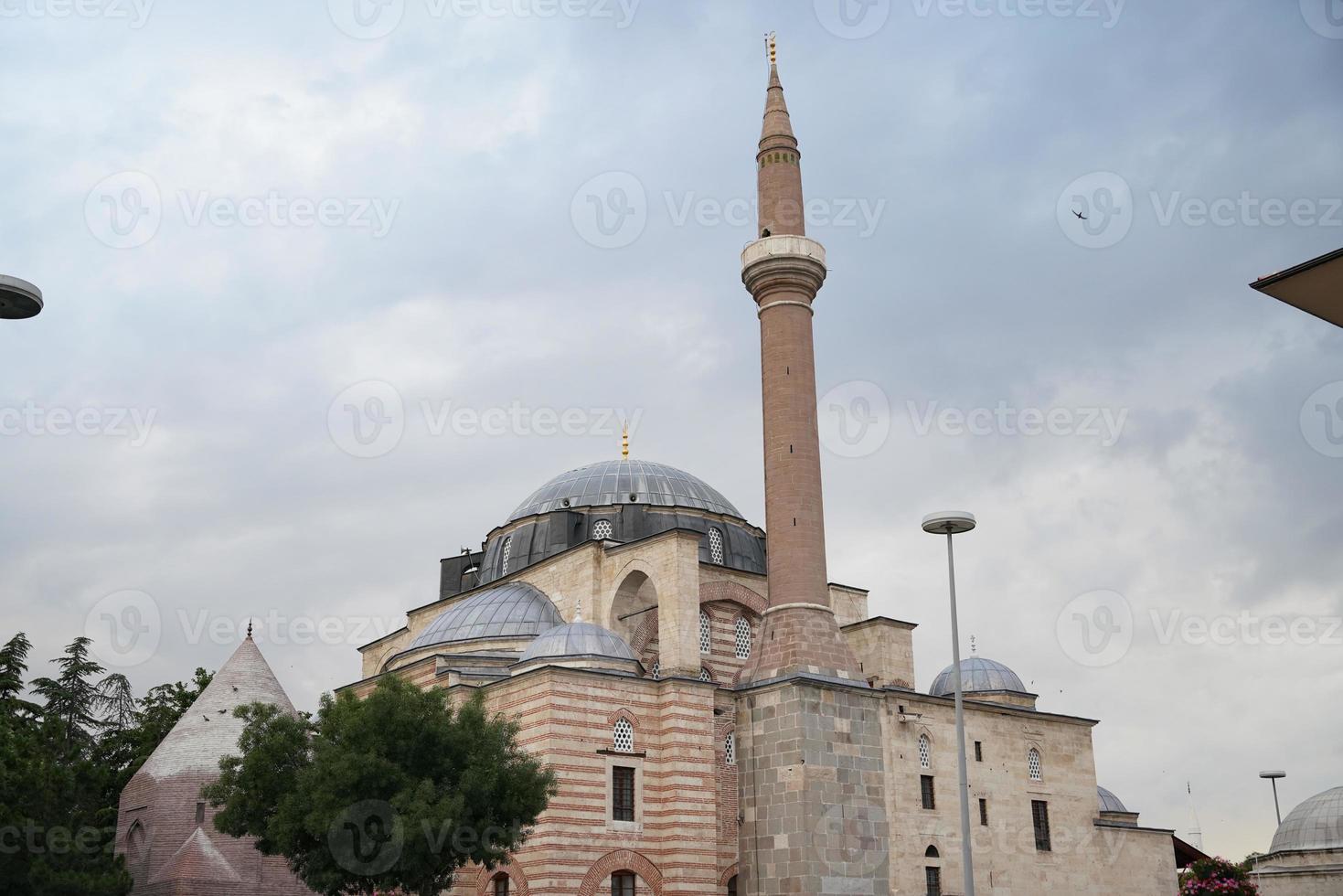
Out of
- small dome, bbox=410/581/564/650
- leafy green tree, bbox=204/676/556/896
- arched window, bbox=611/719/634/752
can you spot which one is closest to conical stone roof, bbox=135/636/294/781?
small dome, bbox=410/581/564/650

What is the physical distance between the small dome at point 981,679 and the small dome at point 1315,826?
699 cm

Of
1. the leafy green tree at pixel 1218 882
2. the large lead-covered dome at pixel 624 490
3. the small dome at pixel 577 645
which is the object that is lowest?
the leafy green tree at pixel 1218 882

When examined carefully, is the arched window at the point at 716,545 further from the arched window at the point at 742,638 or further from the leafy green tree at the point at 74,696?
the leafy green tree at the point at 74,696

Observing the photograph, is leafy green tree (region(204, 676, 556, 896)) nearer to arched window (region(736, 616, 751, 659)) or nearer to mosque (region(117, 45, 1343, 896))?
mosque (region(117, 45, 1343, 896))

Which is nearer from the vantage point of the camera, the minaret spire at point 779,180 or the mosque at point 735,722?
the mosque at point 735,722

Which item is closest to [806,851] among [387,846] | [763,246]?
[387,846]

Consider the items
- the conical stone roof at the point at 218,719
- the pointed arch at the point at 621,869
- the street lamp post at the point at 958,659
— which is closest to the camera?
the street lamp post at the point at 958,659

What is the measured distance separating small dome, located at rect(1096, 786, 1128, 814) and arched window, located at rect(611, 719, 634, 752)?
706 inches

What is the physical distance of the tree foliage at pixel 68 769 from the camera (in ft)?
58.0

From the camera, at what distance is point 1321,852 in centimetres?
2923

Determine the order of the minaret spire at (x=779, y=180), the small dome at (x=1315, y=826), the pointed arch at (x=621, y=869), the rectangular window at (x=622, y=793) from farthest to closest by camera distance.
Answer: the small dome at (x=1315, y=826), the minaret spire at (x=779, y=180), the rectangular window at (x=622, y=793), the pointed arch at (x=621, y=869)

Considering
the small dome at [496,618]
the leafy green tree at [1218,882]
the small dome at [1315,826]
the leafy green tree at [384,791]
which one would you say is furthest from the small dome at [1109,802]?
the leafy green tree at [384,791]

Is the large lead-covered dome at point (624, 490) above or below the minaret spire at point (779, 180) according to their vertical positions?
below

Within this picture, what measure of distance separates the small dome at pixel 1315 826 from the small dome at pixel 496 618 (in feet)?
62.0
